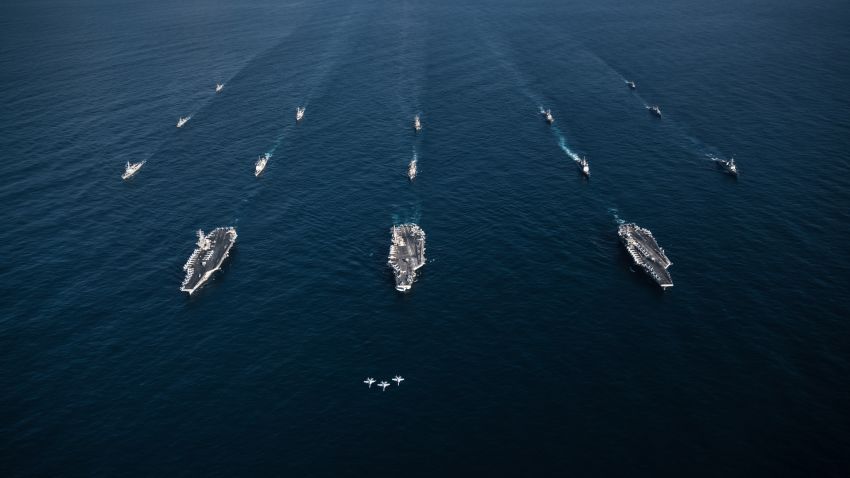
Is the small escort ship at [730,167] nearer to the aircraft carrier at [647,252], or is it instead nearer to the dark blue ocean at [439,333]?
the dark blue ocean at [439,333]

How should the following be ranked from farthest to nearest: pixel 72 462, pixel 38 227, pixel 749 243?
pixel 38 227 < pixel 749 243 < pixel 72 462

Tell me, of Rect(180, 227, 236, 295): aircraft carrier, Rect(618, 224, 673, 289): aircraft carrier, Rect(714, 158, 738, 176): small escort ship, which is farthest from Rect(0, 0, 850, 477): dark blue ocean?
Rect(714, 158, 738, 176): small escort ship

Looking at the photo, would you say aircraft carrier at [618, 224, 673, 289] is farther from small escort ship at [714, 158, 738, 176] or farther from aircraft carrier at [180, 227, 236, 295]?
aircraft carrier at [180, 227, 236, 295]

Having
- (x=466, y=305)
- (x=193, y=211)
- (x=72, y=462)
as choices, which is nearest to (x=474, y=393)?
(x=466, y=305)

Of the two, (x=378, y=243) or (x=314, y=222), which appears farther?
(x=314, y=222)

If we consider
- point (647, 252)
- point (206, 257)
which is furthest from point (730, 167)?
point (206, 257)

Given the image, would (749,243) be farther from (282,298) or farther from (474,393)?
(282,298)

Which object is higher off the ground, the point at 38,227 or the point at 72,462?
the point at 38,227
